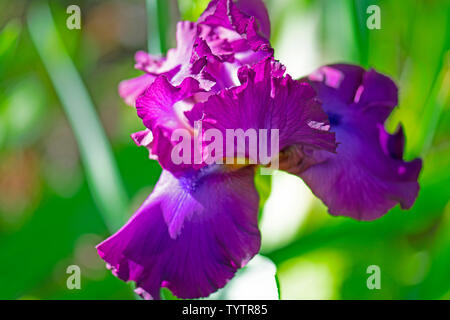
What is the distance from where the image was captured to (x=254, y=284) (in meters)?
0.67

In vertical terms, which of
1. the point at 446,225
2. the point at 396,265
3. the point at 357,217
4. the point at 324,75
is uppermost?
the point at 324,75

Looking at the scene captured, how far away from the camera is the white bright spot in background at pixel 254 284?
2.13 feet

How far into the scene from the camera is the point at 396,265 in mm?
956

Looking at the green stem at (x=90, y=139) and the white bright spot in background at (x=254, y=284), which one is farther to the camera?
the green stem at (x=90, y=139)

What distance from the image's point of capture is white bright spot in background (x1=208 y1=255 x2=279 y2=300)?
649mm

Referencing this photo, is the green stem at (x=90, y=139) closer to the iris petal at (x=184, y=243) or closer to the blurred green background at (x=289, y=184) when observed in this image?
the blurred green background at (x=289, y=184)

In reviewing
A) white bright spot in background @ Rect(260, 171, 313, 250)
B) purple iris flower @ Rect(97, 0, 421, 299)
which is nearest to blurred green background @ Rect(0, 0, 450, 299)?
white bright spot in background @ Rect(260, 171, 313, 250)

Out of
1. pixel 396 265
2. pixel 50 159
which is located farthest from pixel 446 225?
pixel 50 159

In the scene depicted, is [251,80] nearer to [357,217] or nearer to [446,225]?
[357,217]

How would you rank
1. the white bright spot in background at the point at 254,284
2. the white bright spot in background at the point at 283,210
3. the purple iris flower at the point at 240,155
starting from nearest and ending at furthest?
the purple iris flower at the point at 240,155, the white bright spot in background at the point at 254,284, the white bright spot in background at the point at 283,210

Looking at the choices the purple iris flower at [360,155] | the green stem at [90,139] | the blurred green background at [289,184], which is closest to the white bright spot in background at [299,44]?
the blurred green background at [289,184]

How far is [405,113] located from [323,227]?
0.97 feet

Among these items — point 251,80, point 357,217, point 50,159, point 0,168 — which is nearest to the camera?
point 251,80

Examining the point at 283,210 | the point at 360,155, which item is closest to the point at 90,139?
the point at 283,210
